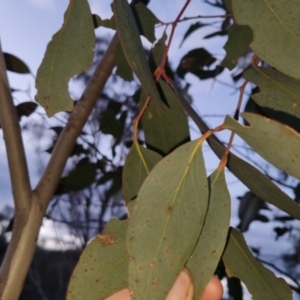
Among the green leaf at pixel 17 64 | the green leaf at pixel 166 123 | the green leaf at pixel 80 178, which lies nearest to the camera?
the green leaf at pixel 166 123

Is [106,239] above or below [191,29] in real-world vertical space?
below

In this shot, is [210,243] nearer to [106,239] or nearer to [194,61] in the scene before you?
[106,239]

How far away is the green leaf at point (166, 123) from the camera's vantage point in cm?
54

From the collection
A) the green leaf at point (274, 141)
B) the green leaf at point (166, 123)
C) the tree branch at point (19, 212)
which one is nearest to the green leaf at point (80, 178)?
the tree branch at point (19, 212)

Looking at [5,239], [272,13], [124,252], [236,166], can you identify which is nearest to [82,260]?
[124,252]

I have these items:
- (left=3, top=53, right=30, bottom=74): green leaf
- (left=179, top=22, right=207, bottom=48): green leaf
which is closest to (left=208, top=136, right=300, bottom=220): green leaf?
(left=3, top=53, right=30, bottom=74): green leaf

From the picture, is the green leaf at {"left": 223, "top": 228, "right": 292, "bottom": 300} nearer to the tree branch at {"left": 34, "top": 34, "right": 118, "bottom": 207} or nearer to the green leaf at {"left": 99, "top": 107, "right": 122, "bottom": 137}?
the tree branch at {"left": 34, "top": 34, "right": 118, "bottom": 207}

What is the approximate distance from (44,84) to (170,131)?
15 cm

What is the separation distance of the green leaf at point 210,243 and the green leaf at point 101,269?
0.06 meters

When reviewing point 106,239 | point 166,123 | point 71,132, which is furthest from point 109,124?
point 106,239

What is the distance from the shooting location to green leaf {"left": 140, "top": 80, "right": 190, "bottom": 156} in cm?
54

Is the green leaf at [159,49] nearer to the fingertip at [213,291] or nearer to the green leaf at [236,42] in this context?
the green leaf at [236,42]

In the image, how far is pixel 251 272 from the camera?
0.47 metres

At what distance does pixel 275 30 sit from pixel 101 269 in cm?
24
